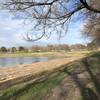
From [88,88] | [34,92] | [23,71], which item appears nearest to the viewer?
[88,88]

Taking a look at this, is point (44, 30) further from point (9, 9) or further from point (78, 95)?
point (78, 95)

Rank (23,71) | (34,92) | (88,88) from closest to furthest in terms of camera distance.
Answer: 1. (88,88)
2. (34,92)
3. (23,71)

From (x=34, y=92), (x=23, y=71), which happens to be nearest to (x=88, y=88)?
(x=34, y=92)

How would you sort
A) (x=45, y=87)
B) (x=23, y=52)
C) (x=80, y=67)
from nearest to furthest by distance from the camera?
1. (x=45, y=87)
2. (x=80, y=67)
3. (x=23, y=52)

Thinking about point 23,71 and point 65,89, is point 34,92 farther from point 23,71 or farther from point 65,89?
point 23,71

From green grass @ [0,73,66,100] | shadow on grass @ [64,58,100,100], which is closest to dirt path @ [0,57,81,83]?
shadow on grass @ [64,58,100,100]

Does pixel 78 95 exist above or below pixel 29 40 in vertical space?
below

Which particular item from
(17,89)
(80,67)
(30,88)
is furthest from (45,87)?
(80,67)

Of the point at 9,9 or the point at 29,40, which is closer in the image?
the point at 9,9

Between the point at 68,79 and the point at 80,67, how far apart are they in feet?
9.31

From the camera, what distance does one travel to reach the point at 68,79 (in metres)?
11.7

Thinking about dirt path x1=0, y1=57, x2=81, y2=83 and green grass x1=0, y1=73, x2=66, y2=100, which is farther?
dirt path x1=0, y1=57, x2=81, y2=83

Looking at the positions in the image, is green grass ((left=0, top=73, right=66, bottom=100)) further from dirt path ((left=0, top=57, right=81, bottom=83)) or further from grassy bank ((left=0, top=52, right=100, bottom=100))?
dirt path ((left=0, top=57, right=81, bottom=83))

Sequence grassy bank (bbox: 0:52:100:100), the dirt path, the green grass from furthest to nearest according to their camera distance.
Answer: the dirt path → the green grass → grassy bank (bbox: 0:52:100:100)
